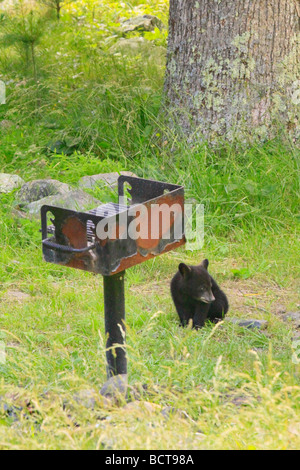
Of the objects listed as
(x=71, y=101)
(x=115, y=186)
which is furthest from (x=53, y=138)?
(x=115, y=186)

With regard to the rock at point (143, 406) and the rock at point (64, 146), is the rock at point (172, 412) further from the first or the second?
the rock at point (64, 146)

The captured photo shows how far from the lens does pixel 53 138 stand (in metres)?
7.55

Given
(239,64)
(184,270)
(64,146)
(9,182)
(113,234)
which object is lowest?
(9,182)

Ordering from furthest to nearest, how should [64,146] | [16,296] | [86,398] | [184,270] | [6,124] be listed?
[6,124] → [64,146] → [16,296] → [184,270] → [86,398]

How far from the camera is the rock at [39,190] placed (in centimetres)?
636

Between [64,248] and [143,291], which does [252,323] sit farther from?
[64,248]

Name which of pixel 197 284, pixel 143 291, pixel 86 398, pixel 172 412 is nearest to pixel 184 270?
pixel 197 284

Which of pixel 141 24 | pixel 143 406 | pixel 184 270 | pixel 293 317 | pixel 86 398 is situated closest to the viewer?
pixel 143 406

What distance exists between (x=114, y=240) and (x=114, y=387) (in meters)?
0.73

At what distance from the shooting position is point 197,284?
4457mm

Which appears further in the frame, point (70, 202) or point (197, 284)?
point (70, 202)

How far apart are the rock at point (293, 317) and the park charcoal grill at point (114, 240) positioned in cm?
145

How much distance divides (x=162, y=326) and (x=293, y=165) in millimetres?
2376
